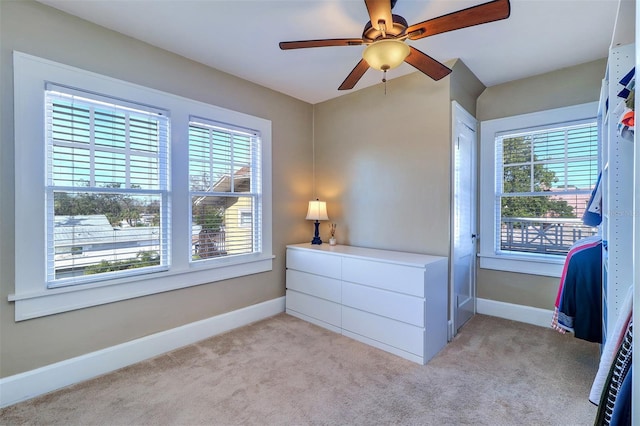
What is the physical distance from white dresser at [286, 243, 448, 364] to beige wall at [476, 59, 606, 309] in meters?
1.06

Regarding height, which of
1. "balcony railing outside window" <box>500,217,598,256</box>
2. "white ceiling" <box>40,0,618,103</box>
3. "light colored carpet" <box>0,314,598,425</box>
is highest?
"white ceiling" <box>40,0,618,103</box>

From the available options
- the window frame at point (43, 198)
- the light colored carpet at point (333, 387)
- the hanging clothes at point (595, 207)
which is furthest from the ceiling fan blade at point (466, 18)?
the light colored carpet at point (333, 387)

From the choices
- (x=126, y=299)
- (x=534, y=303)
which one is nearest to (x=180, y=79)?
(x=126, y=299)

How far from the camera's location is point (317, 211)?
361 centimetres

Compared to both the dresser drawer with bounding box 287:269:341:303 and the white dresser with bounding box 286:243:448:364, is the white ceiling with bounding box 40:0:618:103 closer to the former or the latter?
the white dresser with bounding box 286:243:448:364

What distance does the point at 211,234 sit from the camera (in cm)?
296

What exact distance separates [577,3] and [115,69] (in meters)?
3.34

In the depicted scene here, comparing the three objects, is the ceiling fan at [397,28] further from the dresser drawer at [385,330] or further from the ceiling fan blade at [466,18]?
the dresser drawer at [385,330]

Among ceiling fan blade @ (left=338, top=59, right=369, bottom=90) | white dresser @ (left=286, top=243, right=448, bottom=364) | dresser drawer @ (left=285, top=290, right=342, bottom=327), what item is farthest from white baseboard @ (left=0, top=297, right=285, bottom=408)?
ceiling fan blade @ (left=338, top=59, right=369, bottom=90)

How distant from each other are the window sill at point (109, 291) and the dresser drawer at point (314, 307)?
683 millimetres

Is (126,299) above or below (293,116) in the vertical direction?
below

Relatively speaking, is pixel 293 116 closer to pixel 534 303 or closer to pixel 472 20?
pixel 472 20

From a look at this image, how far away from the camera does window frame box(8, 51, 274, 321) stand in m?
1.93

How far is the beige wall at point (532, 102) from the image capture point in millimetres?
2854
